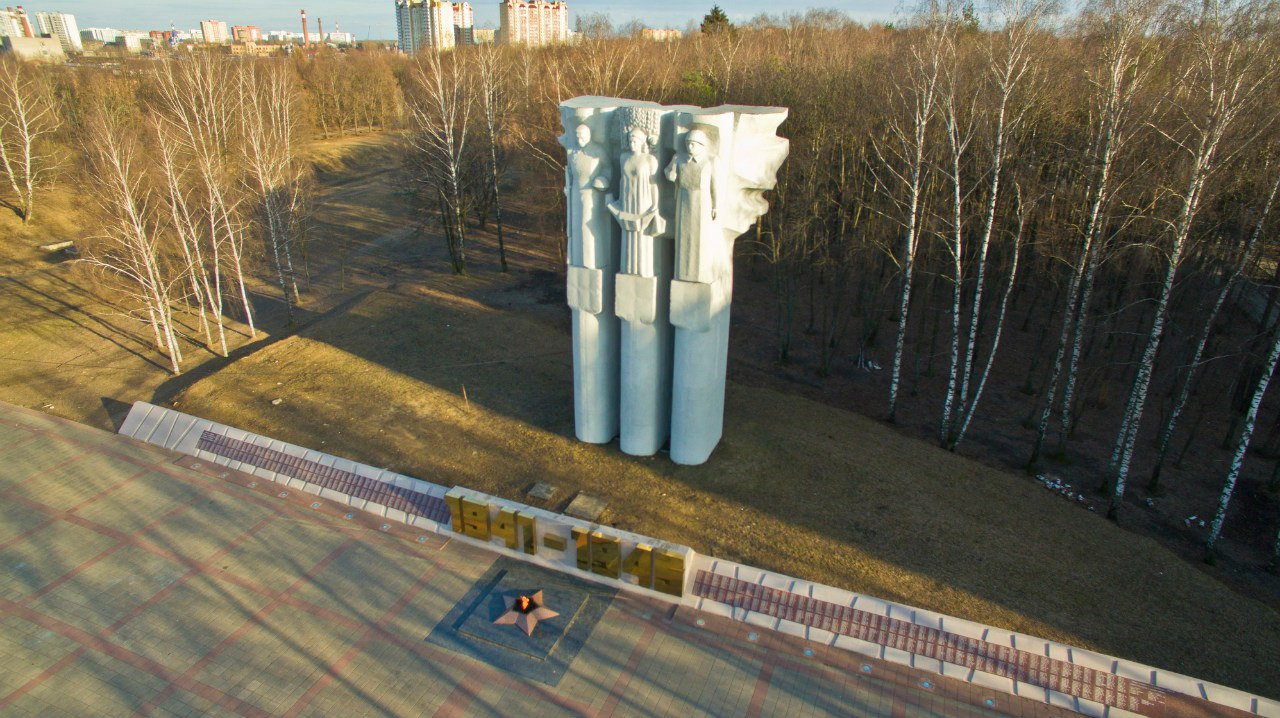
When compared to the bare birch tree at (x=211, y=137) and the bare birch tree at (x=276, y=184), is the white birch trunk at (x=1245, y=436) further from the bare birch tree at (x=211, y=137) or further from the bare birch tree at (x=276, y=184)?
the bare birch tree at (x=276, y=184)

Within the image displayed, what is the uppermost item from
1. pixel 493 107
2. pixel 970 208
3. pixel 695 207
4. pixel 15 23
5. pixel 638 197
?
pixel 15 23

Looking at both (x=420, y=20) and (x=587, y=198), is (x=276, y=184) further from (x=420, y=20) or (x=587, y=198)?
(x=420, y=20)

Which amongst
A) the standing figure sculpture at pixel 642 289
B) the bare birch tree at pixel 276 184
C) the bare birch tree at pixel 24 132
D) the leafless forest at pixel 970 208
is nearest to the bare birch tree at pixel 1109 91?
the leafless forest at pixel 970 208

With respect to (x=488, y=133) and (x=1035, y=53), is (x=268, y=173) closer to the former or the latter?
(x=488, y=133)

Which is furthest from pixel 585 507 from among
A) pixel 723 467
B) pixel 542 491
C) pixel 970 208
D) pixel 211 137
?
pixel 211 137

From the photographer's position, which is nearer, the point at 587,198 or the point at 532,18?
the point at 587,198
